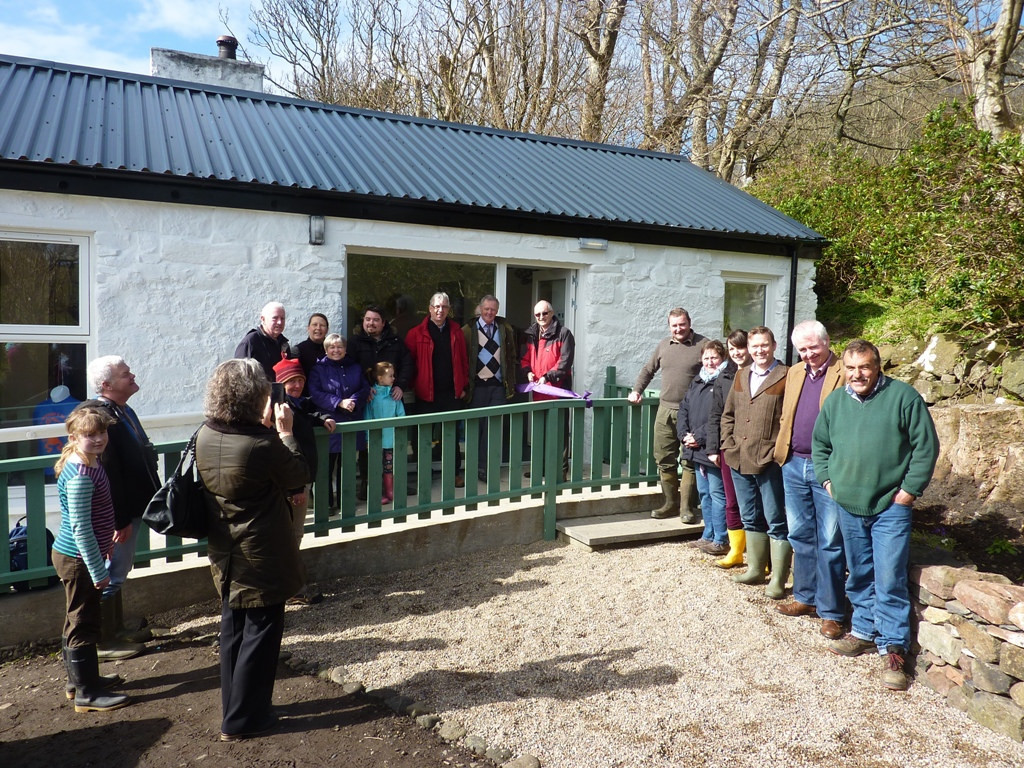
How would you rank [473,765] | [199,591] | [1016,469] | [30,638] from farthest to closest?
[1016,469] < [199,591] < [30,638] < [473,765]

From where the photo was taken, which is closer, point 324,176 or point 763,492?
point 763,492

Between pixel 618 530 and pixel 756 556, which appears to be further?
pixel 618 530

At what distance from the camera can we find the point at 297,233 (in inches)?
258

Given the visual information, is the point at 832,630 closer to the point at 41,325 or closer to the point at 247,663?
the point at 247,663

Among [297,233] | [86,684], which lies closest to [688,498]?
[297,233]

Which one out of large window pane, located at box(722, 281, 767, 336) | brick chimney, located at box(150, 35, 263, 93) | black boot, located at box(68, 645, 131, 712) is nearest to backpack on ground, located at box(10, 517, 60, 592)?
black boot, located at box(68, 645, 131, 712)

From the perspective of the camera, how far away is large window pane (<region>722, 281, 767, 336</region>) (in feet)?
30.0

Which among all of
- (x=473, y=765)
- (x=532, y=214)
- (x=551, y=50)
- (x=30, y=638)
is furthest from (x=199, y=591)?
(x=551, y=50)

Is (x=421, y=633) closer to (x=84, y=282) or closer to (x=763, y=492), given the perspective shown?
(x=763, y=492)

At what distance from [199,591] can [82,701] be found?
1181 mm

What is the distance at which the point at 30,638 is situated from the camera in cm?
414

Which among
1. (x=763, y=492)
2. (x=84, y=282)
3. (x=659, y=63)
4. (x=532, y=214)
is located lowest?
(x=763, y=492)

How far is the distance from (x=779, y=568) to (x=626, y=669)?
150 centimetres

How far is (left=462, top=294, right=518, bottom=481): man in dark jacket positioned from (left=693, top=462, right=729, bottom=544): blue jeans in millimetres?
1936
